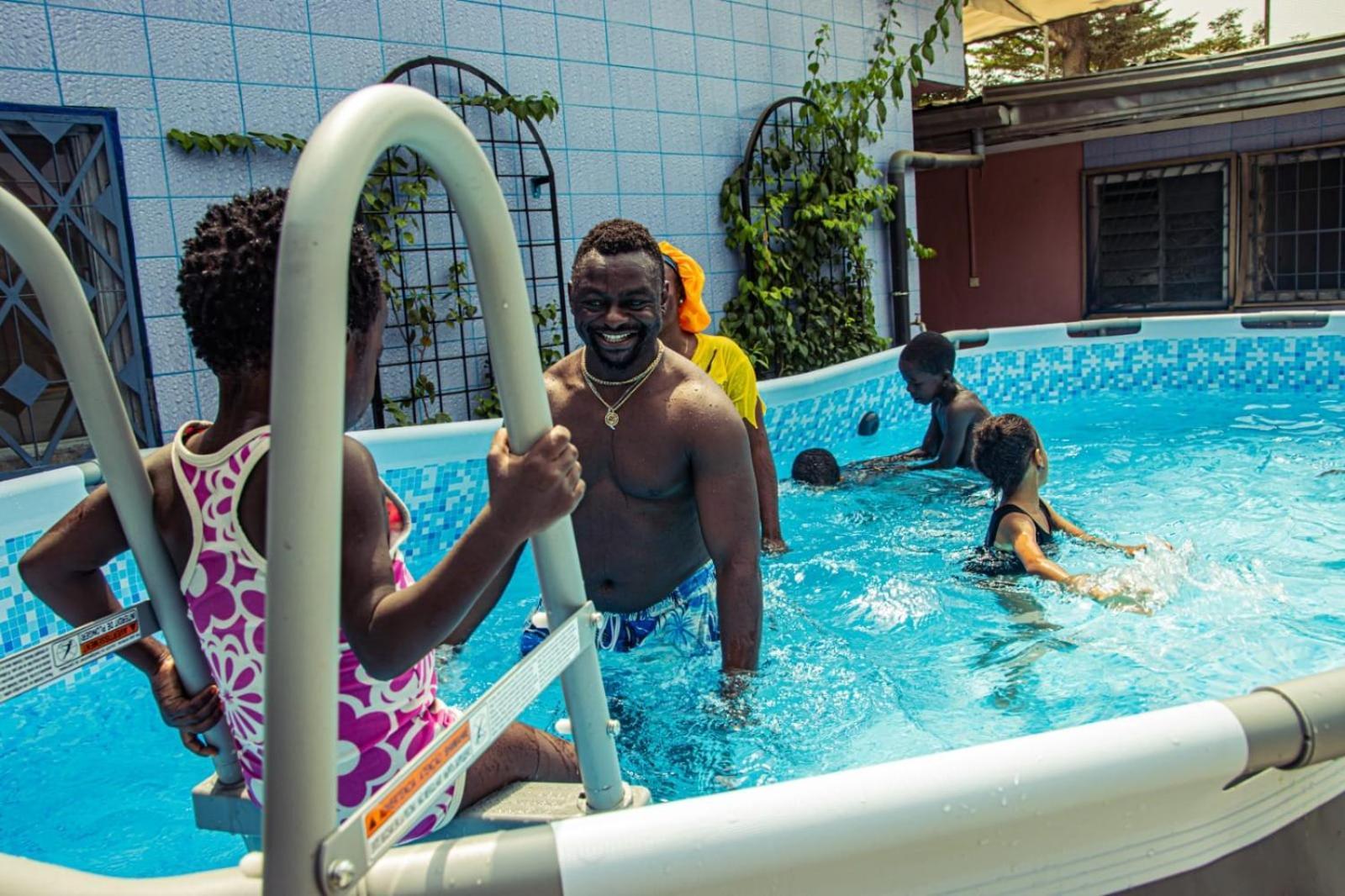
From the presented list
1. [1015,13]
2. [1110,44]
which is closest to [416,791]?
[1015,13]

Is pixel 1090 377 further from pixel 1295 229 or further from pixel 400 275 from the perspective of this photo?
pixel 400 275

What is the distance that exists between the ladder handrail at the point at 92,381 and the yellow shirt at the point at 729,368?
2975mm

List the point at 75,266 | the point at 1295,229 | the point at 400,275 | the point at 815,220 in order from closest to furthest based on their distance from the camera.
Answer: the point at 75,266 → the point at 400,275 → the point at 815,220 → the point at 1295,229

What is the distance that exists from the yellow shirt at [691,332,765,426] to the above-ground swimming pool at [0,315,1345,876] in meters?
0.74

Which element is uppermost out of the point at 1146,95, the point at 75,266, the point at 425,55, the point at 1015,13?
the point at 1015,13

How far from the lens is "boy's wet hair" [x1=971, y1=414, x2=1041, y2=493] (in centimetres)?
396

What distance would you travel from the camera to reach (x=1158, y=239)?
41.1ft

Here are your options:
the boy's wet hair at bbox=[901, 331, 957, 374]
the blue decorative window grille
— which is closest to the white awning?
the boy's wet hair at bbox=[901, 331, 957, 374]

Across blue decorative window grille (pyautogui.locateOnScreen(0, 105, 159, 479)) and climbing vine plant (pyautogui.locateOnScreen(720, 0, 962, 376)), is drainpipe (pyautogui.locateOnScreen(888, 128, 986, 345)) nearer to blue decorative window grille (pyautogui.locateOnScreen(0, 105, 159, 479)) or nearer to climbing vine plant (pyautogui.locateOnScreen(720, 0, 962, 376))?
climbing vine plant (pyautogui.locateOnScreen(720, 0, 962, 376))

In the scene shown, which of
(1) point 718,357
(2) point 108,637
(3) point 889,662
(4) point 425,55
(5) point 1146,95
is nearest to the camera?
(2) point 108,637

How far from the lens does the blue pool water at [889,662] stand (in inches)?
111

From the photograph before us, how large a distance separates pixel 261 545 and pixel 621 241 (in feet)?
4.97

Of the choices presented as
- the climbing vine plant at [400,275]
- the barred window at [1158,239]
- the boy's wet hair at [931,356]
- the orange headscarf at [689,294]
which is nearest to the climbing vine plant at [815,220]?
the climbing vine plant at [400,275]

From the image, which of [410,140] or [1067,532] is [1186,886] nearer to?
[410,140]
